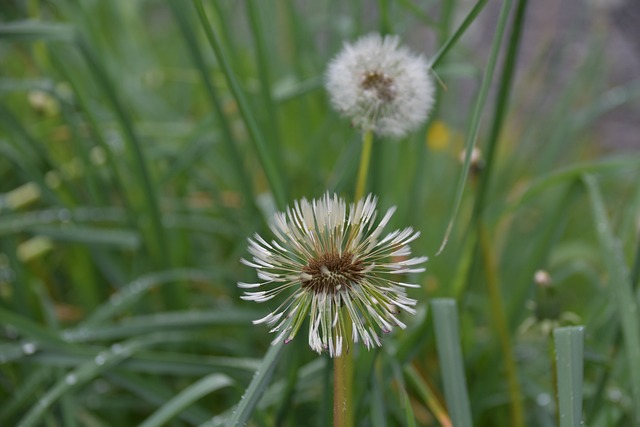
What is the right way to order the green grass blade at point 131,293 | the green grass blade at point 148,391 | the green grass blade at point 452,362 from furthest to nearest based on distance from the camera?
1. the green grass blade at point 131,293
2. the green grass blade at point 148,391
3. the green grass blade at point 452,362


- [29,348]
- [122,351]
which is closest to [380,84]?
[122,351]

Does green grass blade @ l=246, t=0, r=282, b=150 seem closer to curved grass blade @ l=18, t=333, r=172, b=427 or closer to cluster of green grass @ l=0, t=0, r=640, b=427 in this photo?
cluster of green grass @ l=0, t=0, r=640, b=427

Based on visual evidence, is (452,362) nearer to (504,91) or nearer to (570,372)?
(570,372)

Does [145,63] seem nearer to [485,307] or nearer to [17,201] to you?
[17,201]

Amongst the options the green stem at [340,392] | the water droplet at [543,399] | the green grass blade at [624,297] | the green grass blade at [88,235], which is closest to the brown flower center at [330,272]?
the green stem at [340,392]

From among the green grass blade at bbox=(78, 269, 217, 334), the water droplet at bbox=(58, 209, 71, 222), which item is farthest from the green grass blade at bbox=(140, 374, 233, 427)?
the water droplet at bbox=(58, 209, 71, 222)

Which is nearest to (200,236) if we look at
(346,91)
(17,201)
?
(17,201)

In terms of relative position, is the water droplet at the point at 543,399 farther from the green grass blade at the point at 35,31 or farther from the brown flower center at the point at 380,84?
the green grass blade at the point at 35,31
